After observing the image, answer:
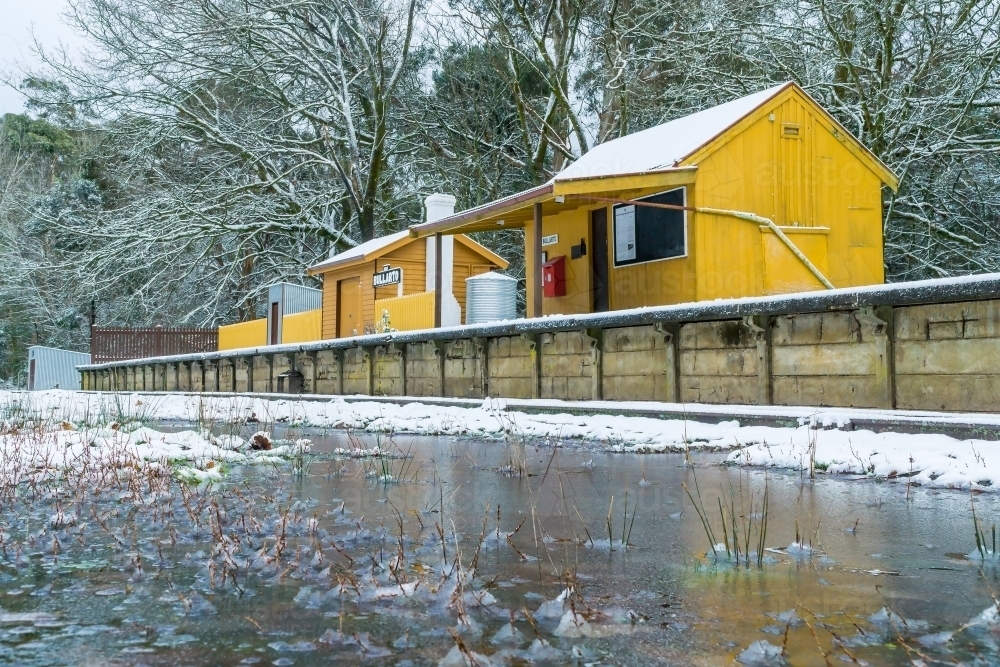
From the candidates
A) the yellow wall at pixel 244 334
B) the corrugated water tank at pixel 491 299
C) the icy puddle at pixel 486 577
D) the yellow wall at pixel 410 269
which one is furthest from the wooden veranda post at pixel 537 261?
the yellow wall at pixel 244 334

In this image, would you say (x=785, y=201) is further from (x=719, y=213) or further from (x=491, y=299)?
(x=491, y=299)

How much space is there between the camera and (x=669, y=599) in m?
3.38

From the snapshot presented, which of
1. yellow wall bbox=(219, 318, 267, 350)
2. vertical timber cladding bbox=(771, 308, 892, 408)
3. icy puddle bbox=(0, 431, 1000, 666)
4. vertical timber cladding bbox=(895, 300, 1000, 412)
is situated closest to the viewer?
icy puddle bbox=(0, 431, 1000, 666)

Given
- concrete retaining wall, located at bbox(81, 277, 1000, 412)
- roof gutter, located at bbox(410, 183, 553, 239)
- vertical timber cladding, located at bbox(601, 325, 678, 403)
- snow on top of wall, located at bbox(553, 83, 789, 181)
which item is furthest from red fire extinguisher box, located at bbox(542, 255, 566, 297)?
vertical timber cladding, located at bbox(601, 325, 678, 403)

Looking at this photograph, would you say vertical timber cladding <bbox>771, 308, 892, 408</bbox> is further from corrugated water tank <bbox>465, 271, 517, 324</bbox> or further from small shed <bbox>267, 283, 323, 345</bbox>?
small shed <bbox>267, 283, 323, 345</bbox>

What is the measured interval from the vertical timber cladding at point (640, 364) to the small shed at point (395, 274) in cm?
1069

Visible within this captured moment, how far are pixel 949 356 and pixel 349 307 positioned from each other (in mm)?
22065

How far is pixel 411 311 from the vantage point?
2516cm

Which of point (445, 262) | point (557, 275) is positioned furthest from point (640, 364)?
point (445, 262)

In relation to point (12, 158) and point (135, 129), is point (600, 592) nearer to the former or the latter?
point (135, 129)

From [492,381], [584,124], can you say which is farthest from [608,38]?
[492,381]

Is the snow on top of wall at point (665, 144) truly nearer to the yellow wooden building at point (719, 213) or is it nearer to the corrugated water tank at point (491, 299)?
the yellow wooden building at point (719, 213)

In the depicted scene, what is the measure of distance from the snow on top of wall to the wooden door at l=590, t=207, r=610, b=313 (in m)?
0.94

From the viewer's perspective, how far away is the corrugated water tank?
23031mm
